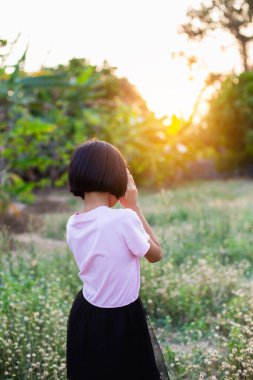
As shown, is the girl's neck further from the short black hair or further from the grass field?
the grass field

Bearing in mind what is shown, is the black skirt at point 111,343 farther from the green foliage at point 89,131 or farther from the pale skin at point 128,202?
the green foliage at point 89,131

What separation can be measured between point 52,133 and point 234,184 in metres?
5.04

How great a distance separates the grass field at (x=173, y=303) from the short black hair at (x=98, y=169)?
1099mm

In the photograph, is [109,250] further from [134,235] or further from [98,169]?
[98,169]

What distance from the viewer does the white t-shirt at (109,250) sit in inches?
80.0

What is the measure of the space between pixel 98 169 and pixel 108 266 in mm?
363

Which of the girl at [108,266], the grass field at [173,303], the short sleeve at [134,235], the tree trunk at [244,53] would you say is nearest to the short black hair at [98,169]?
the girl at [108,266]

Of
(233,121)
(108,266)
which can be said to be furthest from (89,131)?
(108,266)

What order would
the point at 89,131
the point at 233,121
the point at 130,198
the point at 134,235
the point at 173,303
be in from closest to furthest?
the point at 134,235
the point at 130,198
the point at 173,303
the point at 89,131
the point at 233,121

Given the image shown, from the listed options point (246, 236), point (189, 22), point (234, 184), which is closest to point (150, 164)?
point (234, 184)

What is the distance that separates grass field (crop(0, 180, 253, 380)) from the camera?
2934 millimetres

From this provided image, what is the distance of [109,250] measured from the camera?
2.07 m

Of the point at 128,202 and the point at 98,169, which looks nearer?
the point at 98,169

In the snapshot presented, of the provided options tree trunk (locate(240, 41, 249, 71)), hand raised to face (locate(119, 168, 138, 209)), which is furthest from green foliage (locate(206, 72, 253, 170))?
hand raised to face (locate(119, 168, 138, 209))
